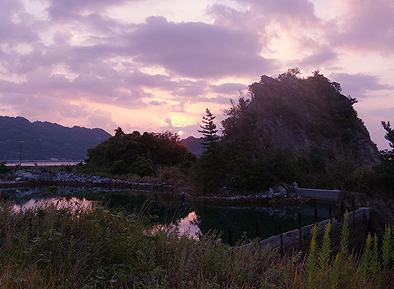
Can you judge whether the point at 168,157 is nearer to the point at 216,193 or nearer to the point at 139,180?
the point at 139,180

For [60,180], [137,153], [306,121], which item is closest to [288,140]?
[306,121]

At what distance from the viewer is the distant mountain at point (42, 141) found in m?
125

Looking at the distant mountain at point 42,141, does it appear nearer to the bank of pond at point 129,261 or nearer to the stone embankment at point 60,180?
the stone embankment at point 60,180

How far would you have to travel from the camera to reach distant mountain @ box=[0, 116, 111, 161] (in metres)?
125

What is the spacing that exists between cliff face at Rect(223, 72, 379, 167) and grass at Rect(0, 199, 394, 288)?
95.1ft

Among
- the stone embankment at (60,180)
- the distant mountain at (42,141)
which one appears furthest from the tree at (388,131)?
the distant mountain at (42,141)

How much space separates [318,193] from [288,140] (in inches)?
611

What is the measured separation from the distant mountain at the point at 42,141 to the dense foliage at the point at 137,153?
73530mm

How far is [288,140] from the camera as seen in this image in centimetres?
3916

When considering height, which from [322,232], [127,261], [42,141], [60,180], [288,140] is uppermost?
[42,141]

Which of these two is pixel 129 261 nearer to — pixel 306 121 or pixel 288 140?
pixel 288 140

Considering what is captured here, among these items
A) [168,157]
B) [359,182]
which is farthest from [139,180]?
[359,182]

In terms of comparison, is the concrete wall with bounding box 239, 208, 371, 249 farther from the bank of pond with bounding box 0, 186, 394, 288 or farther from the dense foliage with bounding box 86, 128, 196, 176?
the dense foliage with bounding box 86, 128, 196, 176

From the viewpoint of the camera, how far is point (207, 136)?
97.3ft
